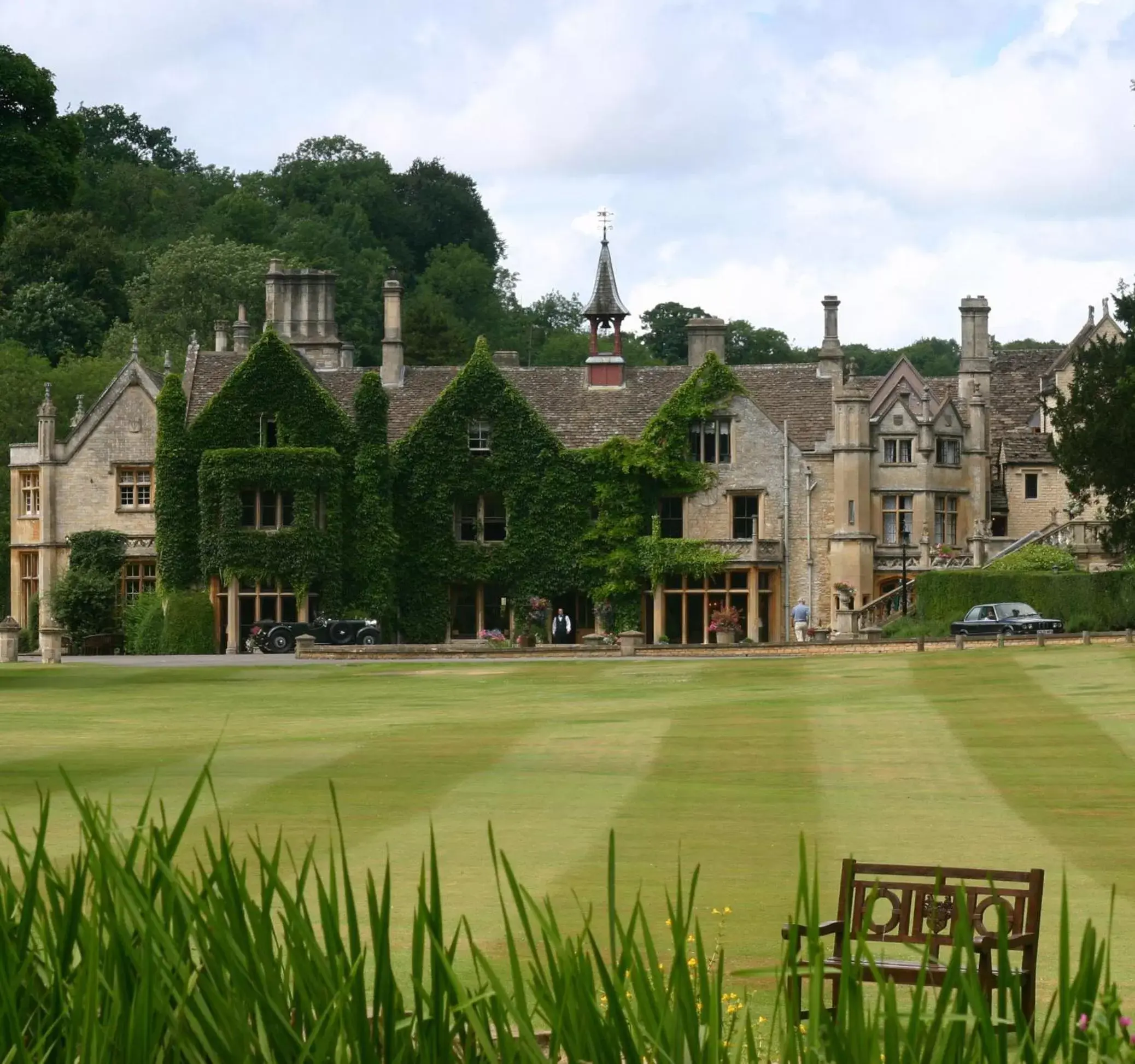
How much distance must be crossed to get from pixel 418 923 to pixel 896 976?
2.88 metres

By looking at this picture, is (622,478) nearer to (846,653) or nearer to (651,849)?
(846,653)

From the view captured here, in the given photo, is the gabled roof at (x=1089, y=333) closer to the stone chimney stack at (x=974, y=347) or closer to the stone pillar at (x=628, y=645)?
the stone chimney stack at (x=974, y=347)

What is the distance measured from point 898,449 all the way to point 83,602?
75.5 ft

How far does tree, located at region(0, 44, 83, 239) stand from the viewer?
3441cm

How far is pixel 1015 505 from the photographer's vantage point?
209 ft

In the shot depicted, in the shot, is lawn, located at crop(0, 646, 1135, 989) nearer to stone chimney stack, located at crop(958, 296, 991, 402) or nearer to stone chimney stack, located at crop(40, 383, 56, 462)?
stone chimney stack, located at crop(40, 383, 56, 462)

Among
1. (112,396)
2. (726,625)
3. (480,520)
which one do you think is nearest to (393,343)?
(480,520)

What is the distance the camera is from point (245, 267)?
88750mm

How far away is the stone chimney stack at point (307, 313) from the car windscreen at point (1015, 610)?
23.2 metres

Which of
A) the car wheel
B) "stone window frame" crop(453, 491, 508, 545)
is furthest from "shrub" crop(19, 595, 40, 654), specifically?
"stone window frame" crop(453, 491, 508, 545)

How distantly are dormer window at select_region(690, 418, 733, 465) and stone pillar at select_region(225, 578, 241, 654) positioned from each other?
43.3ft

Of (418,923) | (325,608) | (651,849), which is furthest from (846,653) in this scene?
(418,923)

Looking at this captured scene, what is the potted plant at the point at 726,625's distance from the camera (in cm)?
5475

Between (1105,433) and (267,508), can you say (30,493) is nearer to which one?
(267,508)
